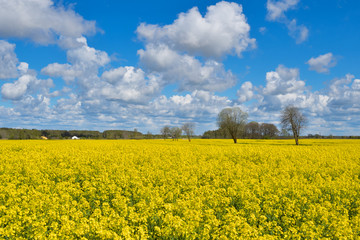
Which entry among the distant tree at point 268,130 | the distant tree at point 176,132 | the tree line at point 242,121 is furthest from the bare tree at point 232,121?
the distant tree at point 268,130

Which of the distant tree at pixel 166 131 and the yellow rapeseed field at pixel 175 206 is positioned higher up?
the distant tree at pixel 166 131

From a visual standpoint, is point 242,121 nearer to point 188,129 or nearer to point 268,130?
point 188,129

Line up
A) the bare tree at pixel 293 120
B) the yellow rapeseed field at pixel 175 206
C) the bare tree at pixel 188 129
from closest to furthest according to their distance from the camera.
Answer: the yellow rapeseed field at pixel 175 206
the bare tree at pixel 293 120
the bare tree at pixel 188 129

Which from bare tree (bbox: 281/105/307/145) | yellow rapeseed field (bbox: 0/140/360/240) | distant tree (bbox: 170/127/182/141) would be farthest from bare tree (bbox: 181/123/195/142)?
yellow rapeseed field (bbox: 0/140/360/240)

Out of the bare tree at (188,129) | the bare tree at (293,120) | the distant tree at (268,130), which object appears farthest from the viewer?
the distant tree at (268,130)

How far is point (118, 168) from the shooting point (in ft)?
46.2

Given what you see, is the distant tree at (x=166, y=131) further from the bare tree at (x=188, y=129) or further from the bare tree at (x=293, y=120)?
the bare tree at (x=293, y=120)

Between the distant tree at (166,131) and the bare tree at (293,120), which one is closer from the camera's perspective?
the bare tree at (293,120)

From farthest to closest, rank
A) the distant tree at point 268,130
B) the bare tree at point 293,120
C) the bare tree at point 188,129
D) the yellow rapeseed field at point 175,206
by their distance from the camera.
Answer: the distant tree at point 268,130 < the bare tree at point 188,129 < the bare tree at point 293,120 < the yellow rapeseed field at point 175,206

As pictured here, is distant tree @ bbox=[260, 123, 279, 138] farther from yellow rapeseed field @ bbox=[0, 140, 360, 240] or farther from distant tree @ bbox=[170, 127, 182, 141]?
yellow rapeseed field @ bbox=[0, 140, 360, 240]

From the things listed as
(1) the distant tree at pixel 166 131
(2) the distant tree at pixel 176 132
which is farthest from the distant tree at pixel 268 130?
(1) the distant tree at pixel 166 131

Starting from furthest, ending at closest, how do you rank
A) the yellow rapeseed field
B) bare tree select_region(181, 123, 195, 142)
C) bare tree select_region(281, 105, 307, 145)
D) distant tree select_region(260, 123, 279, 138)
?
distant tree select_region(260, 123, 279, 138) < bare tree select_region(181, 123, 195, 142) < bare tree select_region(281, 105, 307, 145) < the yellow rapeseed field

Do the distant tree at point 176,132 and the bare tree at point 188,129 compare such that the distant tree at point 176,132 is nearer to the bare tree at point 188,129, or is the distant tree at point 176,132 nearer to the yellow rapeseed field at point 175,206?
the bare tree at point 188,129

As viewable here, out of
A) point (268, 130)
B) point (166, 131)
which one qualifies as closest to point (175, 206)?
point (166, 131)
